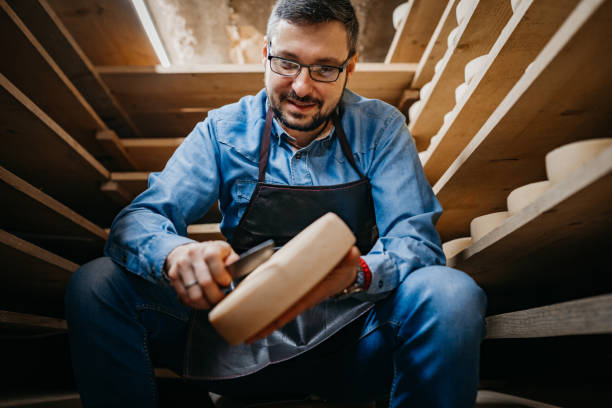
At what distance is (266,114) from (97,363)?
0.96 metres

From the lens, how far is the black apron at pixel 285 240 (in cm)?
118

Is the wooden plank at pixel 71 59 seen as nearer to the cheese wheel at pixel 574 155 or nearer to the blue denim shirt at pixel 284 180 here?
the blue denim shirt at pixel 284 180

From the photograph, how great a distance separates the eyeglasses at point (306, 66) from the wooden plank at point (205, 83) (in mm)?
1048

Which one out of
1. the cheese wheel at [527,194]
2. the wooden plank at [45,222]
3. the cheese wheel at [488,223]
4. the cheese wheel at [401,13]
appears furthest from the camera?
the cheese wheel at [401,13]

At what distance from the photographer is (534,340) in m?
1.87

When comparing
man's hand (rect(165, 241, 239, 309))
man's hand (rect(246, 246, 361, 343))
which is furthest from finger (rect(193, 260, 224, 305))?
man's hand (rect(246, 246, 361, 343))

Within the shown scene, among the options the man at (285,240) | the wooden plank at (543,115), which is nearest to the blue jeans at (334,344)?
the man at (285,240)

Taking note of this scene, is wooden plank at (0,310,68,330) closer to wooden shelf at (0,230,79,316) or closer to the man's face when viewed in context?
wooden shelf at (0,230,79,316)

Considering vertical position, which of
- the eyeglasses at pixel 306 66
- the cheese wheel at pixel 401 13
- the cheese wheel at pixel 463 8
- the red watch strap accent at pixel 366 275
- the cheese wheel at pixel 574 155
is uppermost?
the cheese wheel at pixel 401 13

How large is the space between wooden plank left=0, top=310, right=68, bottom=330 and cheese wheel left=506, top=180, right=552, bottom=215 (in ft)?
5.05

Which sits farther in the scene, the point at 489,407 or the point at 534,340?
the point at 534,340

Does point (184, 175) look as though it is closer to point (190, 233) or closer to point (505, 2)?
point (190, 233)

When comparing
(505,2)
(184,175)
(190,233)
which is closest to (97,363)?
(184,175)

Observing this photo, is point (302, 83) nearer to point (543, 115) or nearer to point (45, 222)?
point (543, 115)
